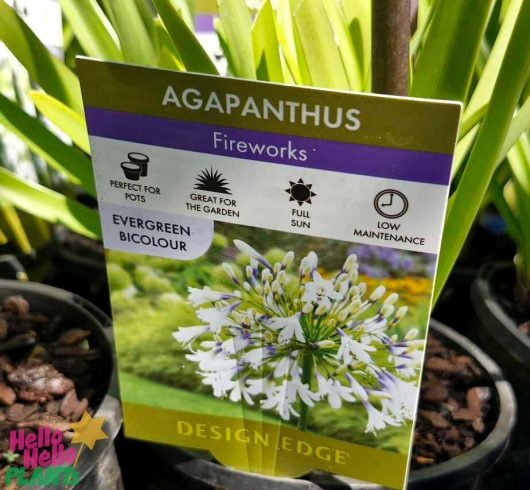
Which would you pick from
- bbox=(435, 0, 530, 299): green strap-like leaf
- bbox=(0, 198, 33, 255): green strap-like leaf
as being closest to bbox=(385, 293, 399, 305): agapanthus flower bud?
bbox=(435, 0, 530, 299): green strap-like leaf

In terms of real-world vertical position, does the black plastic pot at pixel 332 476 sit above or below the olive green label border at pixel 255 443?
below

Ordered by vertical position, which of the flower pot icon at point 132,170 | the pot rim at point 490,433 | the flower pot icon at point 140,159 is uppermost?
the flower pot icon at point 140,159

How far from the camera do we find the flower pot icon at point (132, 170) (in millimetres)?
385

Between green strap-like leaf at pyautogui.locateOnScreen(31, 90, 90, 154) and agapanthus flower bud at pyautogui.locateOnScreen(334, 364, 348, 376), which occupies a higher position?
green strap-like leaf at pyautogui.locateOnScreen(31, 90, 90, 154)

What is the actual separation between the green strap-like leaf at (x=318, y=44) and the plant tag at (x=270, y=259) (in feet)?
0.45

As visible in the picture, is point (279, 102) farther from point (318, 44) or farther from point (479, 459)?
point (479, 459)

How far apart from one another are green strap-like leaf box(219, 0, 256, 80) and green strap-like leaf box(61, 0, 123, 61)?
132 millimetres

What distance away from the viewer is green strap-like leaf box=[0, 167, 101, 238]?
1.83 ft

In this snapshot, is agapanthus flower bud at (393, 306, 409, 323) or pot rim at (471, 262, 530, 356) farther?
pot rim at (471, 262, 530, 356)

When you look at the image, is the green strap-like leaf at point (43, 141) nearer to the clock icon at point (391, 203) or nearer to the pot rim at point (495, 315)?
the clock icon at point (391, 203)

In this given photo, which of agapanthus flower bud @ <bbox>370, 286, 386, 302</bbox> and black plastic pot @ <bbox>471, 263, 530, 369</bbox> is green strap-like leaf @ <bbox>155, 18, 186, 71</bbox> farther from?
black plastic pot @ <bbox>471, 263, 530, 369</bbox>

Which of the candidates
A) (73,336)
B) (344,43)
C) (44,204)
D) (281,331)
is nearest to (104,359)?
(73,336)

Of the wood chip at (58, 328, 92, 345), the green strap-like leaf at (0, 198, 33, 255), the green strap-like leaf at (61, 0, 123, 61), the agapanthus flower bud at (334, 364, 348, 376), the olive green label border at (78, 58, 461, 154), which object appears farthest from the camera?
the green strap-like leaf at (0, 198, 33, 255)

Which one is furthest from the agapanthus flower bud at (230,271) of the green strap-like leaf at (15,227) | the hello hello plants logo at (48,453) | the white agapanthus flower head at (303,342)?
the green strap-like leaf at (15,227)
